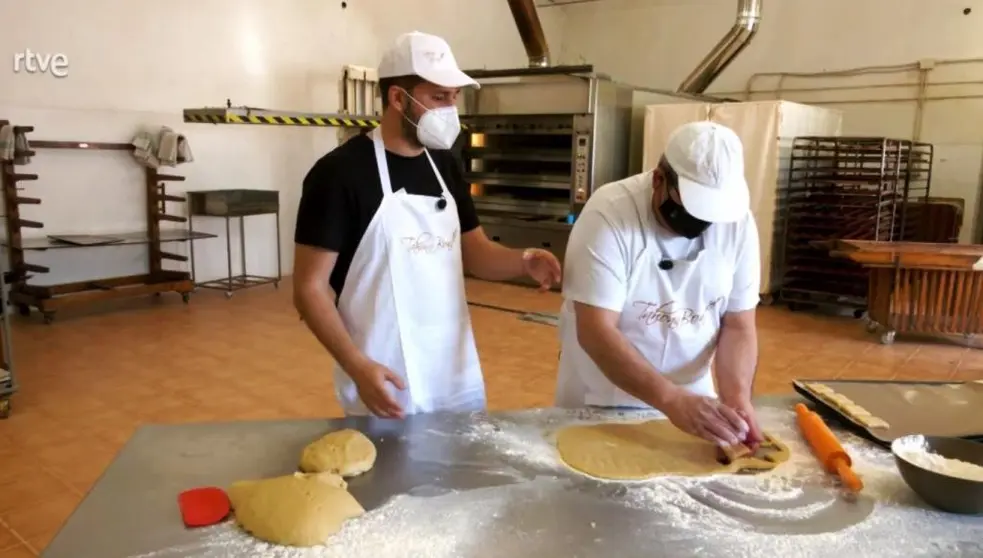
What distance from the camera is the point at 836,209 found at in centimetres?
545

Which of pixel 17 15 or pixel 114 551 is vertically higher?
pixel 17 15

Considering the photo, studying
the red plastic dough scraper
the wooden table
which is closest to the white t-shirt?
the red plastic dough scraper

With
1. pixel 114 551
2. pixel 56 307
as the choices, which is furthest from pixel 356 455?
pixel 56 307

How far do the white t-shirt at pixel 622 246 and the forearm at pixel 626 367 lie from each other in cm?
7

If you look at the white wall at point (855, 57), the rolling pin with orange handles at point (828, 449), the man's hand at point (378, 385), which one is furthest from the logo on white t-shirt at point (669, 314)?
the white wall at point (855, 57)

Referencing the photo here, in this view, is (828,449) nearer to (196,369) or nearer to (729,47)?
(196,369)

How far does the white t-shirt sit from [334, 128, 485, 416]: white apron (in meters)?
0.30

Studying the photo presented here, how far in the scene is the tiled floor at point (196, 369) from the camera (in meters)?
2.74

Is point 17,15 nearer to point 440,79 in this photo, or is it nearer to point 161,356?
point 161,356

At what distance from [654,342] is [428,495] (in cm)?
66

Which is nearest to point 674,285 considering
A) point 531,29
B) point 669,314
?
point 669,314

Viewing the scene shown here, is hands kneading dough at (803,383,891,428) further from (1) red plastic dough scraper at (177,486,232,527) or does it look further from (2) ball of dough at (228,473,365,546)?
(1) red plastic dough scraper at (177,486,232,527)

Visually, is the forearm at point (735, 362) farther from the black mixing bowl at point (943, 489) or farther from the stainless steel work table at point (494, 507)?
the black mixing bowl at point (943, 489)

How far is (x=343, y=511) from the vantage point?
113 centimetres
